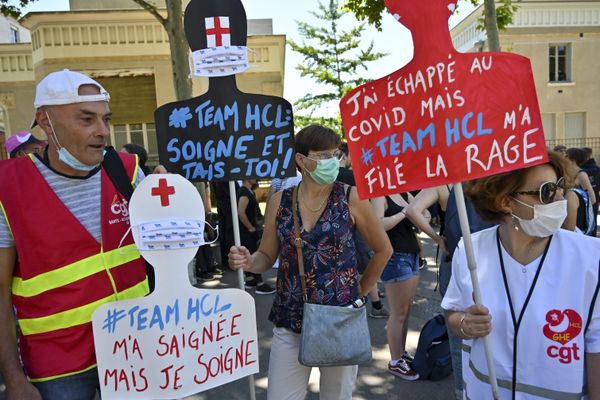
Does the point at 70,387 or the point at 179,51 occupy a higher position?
the point at 179,51

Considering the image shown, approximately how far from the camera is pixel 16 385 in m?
1.76

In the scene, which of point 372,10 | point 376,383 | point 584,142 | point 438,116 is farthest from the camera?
point 584,142

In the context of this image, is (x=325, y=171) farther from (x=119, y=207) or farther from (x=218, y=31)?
(x=119, y=207)

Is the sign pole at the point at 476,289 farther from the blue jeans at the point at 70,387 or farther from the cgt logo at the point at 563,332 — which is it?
the blue jeans at the point at 70,387

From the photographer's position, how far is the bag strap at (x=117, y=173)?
1999 millimetres

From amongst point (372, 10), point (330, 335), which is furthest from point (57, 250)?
point (372, 10)

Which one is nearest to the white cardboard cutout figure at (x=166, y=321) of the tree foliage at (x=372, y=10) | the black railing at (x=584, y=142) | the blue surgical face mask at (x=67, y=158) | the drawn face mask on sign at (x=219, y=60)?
the blue surgical face mask at (x=67, y=158)

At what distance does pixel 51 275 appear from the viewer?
1.82 meters

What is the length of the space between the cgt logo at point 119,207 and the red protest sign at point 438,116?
0.96m

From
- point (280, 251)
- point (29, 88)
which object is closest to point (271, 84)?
point (29, 88)

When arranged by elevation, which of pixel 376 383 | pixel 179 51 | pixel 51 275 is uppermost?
pixel 179 51

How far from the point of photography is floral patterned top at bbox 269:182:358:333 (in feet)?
7.35

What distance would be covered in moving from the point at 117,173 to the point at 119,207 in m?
0.16

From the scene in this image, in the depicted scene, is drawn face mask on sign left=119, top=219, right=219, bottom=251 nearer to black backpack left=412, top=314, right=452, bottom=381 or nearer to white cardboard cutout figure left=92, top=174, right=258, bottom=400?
white cardboard cutout figure left=92, top=174, right=258, bottom=400
